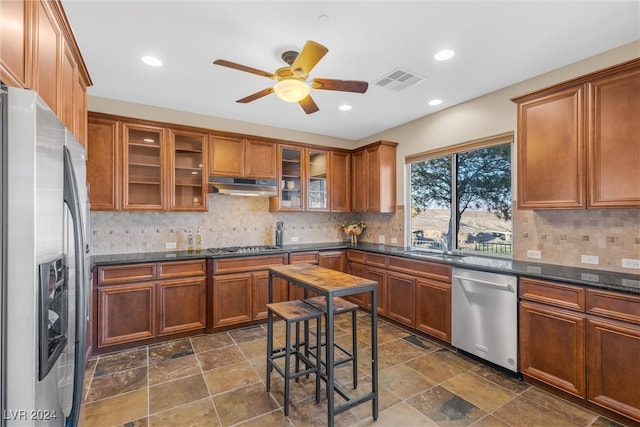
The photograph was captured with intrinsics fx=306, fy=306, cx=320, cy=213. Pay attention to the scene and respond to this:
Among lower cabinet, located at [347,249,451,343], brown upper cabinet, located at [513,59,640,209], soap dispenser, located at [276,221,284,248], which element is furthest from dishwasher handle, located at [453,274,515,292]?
soap dispenser, located at [276,221,284,248]

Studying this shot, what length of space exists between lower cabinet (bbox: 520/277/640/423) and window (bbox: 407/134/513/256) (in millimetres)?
1006

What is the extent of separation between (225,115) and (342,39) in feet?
7.73

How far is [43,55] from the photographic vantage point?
60.3 inches

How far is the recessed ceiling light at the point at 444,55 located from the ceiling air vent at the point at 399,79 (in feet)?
1.02

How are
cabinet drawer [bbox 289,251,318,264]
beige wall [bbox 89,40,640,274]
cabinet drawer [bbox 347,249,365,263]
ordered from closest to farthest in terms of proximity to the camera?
beige wall [bbox 89,40,640,274]
cabinet drawer [bbox 289,251,318,264]
cabinet drawer [bbox 347,249,365,263]

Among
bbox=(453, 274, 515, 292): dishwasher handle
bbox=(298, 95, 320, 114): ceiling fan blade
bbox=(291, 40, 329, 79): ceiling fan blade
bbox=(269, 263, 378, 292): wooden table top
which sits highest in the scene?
bbox=(291, 40, 329, 79): ceiling fan blade

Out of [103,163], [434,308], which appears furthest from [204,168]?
[434,308]

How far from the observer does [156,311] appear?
133 inches

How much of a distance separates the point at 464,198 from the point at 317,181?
85.7 inches

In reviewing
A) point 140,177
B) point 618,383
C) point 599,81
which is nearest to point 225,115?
point 140,177

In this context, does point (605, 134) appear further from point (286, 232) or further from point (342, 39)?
point (286, 232)

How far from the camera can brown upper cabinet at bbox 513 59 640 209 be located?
7.38ft

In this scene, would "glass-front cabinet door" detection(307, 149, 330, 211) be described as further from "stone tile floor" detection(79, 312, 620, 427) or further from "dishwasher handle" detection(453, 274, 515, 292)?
"dishwasher handle" detection(453, 274, 515, 292)

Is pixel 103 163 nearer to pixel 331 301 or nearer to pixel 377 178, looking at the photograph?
pixel 331 301
